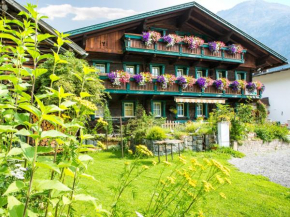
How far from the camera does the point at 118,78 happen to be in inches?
599

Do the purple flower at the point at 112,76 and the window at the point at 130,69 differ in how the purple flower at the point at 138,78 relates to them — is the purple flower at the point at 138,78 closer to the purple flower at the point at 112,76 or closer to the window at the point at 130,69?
the purple flower at the point at 112,76

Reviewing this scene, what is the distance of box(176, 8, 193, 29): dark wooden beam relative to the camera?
18.0 meters

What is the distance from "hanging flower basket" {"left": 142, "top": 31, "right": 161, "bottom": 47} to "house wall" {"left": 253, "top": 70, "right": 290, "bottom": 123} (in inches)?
696

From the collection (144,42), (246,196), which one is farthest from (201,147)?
(144,42)

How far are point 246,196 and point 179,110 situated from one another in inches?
556

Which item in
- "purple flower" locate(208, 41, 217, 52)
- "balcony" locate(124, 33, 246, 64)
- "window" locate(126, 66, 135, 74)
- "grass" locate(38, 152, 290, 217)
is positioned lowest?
"grass" locate(38, 152, 290, 217)

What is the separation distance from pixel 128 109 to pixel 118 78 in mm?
3178

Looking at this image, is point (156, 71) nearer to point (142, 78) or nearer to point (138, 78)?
point (142, 78)

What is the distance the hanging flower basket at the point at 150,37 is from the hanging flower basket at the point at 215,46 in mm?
4696

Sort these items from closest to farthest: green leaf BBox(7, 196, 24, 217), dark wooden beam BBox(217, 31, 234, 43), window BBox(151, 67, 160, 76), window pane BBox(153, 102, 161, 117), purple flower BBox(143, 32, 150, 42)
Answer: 1. green leaf BBox(7, 196, 24, 217)
2. purple flower BBox(143, 32, 150, 42)
3. window pane BBox(153, 102, 161, 117)
4. window BBox(151, 67, 160, 76)
5. dark wooden beam BBox(217, 31, 234, 43)

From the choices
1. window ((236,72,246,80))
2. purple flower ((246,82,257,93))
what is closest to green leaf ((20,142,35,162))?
purple flower ((246,82,257,93))

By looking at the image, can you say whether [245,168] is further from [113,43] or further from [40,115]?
[113,43]

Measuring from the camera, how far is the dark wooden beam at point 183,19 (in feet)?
59.0

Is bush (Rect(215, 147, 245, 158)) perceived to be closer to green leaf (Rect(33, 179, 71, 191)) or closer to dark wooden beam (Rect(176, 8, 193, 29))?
green leaf (Rect(33, 179, 71, 191))
